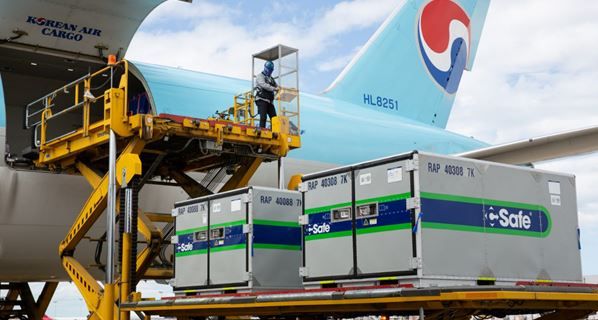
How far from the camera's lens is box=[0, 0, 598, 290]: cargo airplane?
44.3 ft

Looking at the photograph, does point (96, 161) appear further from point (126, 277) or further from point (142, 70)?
point (126, 277)

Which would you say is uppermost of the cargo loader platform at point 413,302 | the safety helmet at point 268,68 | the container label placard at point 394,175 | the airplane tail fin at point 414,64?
the airplane tail fin at point 414,64

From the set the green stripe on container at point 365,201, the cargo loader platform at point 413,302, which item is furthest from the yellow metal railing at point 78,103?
the green stripe on container at point 365,201

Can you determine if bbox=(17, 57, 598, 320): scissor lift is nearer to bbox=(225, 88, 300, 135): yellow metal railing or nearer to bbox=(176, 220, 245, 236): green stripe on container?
bbox=(225, 88, 300, 135): yellow metal railing

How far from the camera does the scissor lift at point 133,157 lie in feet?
36.8

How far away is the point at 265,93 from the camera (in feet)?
43.4

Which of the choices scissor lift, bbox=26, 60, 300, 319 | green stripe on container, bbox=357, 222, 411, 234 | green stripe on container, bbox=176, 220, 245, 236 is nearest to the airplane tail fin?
scissor lift, bbox=26, 60, 300, 319

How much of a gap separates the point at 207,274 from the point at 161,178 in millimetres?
4554

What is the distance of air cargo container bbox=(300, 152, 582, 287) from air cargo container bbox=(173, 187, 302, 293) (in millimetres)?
1026

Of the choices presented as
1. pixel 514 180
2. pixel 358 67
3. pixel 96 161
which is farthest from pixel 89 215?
pixel 358 67

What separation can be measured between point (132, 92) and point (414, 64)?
8726 mm

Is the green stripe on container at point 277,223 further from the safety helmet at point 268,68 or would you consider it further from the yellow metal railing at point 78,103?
the safety helmet at point 268,68

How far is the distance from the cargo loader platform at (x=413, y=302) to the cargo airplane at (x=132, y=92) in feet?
16.5

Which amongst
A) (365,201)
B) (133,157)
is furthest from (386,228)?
(133,157)
